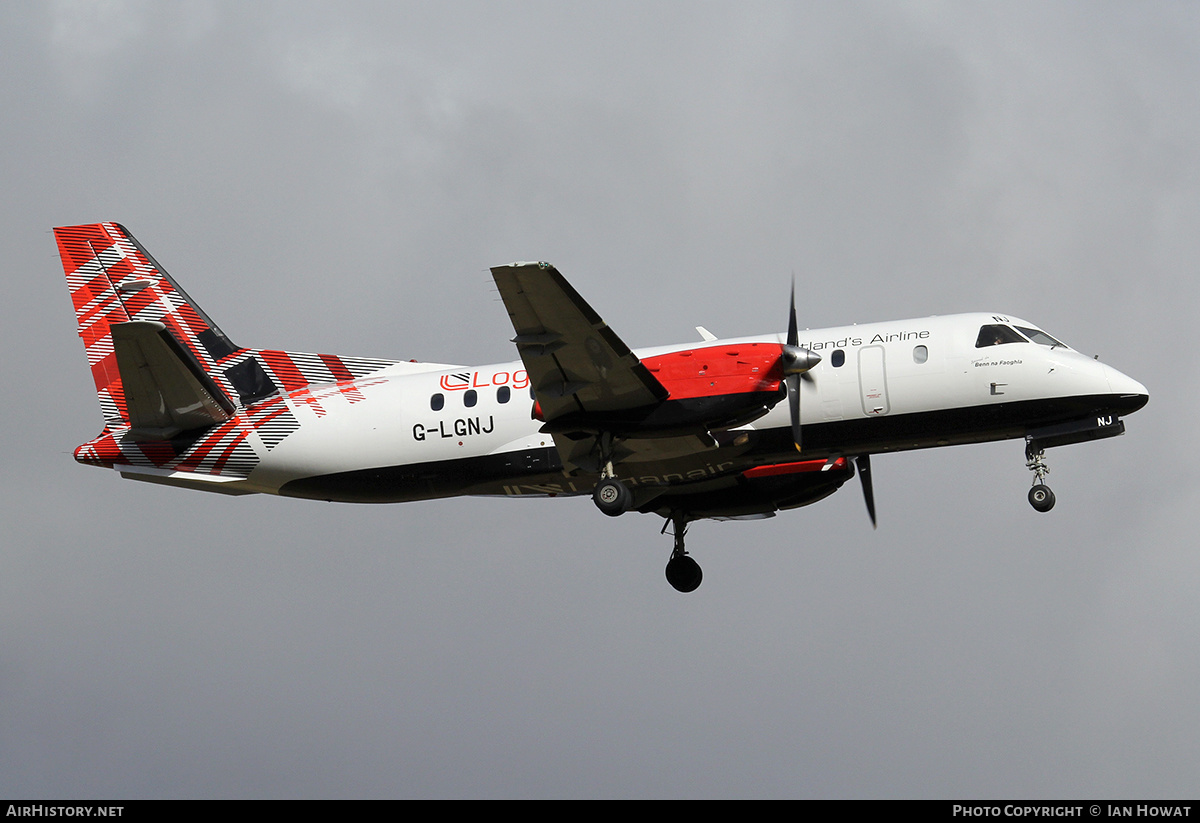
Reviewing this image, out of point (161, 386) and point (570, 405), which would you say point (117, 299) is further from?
point (570, 405)

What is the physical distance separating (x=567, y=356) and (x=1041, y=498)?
298 inches

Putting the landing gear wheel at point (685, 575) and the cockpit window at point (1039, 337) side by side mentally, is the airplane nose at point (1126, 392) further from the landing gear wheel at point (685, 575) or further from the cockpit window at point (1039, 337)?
the landing gear wheel at point (685, 575)

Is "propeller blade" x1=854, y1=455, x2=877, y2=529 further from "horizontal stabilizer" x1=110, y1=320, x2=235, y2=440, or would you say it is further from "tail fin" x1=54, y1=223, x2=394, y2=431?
"horizontal stabilizer" x1=110, y1=320, x2=235, y2=440

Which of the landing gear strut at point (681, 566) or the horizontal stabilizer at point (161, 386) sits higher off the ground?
the horizontal stabilizer at point (161, 386)

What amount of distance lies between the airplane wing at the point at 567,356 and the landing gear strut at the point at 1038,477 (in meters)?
5.78

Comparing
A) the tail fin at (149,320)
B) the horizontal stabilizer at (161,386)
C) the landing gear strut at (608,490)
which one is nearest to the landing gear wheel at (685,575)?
the landing gear strut at (608,490)

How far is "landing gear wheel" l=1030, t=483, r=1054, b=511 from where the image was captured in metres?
21.2

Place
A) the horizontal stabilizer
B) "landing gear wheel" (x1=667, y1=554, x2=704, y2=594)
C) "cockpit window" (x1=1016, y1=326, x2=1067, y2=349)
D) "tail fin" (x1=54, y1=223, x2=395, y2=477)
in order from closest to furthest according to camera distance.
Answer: "cockpit window" (x1=1016, y1=326, x2=1067, y2=349) < the horizontal stabilizer < "tail fin" (x1=54, y1=223, x2=395, y2=477) < "landing gear wheel" (x1=667, y1=554, x2=704, y2=594)

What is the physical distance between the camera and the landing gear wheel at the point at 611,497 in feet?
70.8

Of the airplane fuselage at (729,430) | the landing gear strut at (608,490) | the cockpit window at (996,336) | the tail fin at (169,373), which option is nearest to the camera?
the airplane fuselage at (729,430)

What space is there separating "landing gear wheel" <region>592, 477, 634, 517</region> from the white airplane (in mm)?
38

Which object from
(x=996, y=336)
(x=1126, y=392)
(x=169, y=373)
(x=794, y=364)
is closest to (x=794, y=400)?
(x=794, y=364)

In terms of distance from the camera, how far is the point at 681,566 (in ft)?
85.0

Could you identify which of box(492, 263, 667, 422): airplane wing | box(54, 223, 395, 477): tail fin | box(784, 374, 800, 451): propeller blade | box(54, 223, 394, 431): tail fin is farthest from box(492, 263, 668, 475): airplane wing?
box(54, 223, 394, 431): tail fin
